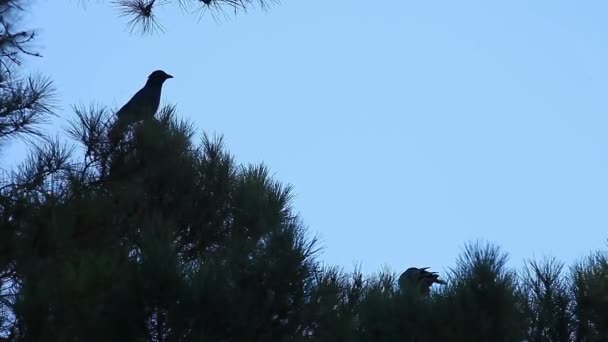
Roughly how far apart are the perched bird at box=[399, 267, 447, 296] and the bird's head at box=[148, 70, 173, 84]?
3.16 metres

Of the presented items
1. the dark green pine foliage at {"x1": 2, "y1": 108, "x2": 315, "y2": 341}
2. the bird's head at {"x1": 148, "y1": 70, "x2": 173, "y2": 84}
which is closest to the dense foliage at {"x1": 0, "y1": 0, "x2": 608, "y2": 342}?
the dark green pine foliage at {"x1": 2, "y1": 108, "x2": 315, "y2": 341}

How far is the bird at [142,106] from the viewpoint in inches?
267

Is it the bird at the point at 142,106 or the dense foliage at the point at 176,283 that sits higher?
the bird at the point at 142,106

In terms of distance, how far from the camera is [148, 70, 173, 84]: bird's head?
924 centimetres

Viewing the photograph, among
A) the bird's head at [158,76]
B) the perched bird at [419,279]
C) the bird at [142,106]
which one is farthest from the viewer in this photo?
the bird's head at [158,76]

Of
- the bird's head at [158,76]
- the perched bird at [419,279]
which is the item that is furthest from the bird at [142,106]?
the perched bird at [419,279]

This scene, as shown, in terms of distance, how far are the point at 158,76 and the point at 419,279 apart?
3.70 meters

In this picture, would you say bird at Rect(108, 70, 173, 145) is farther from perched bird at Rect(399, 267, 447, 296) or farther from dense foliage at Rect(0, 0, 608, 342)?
perched bird at Rect(399, 267, 447, 296)

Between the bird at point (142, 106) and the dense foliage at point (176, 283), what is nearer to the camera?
the dense foliage at point (176, 283)

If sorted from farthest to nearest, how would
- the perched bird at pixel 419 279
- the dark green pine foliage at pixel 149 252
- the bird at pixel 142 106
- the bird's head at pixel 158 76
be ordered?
the bird's head at pixel 158 76, the bird at pixel 142 106, the perched bird at pixel 419 279, the dark green pine foliage at pixel 149 252

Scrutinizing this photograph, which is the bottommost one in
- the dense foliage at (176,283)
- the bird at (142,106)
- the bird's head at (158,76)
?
the dense foliage at (176,283)

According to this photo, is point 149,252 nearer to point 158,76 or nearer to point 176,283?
point 176,283

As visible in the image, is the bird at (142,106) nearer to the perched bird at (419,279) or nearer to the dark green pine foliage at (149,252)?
the dark green pine foliage at (149,252)

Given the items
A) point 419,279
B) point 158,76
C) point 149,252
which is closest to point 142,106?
point 158,76
